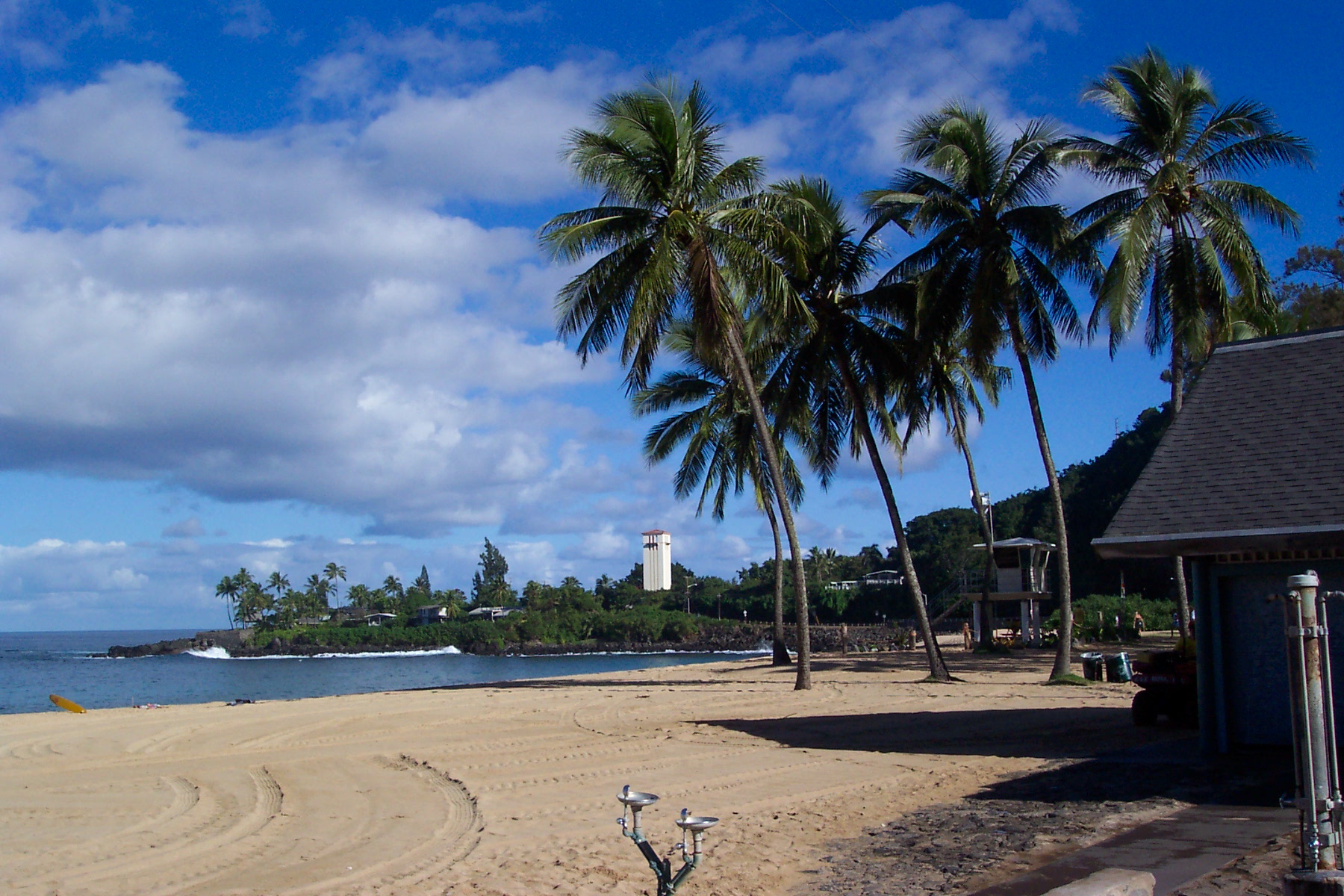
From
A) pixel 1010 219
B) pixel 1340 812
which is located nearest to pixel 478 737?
pixel 1340 812

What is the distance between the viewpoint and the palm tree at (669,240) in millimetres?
19250

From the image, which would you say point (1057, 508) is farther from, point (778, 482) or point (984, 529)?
point (984, 529)

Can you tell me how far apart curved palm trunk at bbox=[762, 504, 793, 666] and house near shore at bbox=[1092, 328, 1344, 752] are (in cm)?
1962

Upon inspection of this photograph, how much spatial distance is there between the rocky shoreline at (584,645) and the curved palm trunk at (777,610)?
38.8 ft

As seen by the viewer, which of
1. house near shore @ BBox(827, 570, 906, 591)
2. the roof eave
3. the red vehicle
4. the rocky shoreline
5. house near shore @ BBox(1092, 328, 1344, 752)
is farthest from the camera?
house near shore @ BBox(827, 570, 906, 591)

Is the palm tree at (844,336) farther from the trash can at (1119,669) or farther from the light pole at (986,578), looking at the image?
the light pole at (986,578)

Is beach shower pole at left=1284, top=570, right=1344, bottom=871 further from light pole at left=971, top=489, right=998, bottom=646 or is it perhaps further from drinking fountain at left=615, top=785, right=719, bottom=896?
light pole at left=971, top=489, right=998, bottom=646

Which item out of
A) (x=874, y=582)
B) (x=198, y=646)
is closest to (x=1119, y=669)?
(x=874, y=582)

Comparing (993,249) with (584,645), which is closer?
(993,249)

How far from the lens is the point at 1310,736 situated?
16.8 ft

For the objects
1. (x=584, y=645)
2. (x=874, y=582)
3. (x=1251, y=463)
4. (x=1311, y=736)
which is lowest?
(x=584, y=645)

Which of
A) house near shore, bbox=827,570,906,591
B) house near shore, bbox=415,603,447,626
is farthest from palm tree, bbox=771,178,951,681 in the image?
house near shore, bbox=415,603,447,626

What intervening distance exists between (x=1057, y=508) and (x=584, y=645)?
247 feet

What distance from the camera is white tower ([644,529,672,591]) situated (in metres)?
87.4
